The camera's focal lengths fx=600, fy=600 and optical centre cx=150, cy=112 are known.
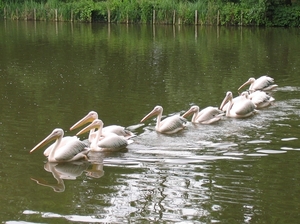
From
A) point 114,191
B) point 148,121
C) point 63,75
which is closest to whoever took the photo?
point 114,191

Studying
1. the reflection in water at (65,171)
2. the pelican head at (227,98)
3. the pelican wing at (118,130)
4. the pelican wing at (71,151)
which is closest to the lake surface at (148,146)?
the reflection in water at (65,171)

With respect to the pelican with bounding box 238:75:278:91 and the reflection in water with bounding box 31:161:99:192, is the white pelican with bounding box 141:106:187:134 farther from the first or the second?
the pelican with bounding box 238:75:278:91

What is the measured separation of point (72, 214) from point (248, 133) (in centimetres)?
485

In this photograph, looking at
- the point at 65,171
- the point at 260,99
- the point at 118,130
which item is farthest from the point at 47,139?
the point at 260,99

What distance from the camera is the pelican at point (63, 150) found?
30.2ft

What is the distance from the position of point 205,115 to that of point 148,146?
2.05 meters

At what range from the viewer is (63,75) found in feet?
58.1

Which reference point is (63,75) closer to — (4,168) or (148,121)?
(148,121)

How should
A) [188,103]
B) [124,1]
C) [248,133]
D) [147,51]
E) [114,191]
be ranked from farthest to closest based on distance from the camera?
[124,1]
[147,51]
[188,103]
[248,133]
[114,191]

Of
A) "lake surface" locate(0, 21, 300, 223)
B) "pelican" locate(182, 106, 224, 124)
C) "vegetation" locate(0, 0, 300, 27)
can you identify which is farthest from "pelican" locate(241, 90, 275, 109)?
"vegetation" locate(0, 0, 300, 27)

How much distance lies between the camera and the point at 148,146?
10.1m

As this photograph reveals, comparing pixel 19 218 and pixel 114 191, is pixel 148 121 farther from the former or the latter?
pixel 19 218

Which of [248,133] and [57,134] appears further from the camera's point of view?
[248,133]

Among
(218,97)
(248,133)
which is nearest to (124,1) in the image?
(218,97)
